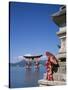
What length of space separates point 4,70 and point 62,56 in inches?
25.5

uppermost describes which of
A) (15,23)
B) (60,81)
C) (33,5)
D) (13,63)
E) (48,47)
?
(33,5)

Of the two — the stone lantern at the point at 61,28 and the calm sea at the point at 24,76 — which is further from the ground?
the stone lantern at the point at 61,28

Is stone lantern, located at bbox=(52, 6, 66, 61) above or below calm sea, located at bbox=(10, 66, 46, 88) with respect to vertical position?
above

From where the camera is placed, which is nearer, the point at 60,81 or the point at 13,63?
the point at 13,63

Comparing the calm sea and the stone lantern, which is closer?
the calm sea

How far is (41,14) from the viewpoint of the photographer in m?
2.55

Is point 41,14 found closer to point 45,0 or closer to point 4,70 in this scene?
point 45,0

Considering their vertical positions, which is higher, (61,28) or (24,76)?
(61,28)

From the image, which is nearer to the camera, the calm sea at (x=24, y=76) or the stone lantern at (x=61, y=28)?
the calm sea at (x=24, y=76)

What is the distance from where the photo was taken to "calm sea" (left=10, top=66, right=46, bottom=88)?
7.98 feet

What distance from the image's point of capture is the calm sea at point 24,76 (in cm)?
243

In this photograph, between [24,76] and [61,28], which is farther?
[61,28]

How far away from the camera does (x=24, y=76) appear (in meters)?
2.47

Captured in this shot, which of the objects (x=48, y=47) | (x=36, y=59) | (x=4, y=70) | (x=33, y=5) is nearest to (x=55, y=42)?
(x=48, y=47)
